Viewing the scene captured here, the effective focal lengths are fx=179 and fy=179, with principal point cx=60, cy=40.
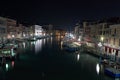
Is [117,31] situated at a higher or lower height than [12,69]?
higher

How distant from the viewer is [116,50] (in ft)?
119

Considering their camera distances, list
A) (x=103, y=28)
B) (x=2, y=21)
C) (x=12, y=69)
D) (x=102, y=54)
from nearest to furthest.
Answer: (x=12, y=69), (x=102, y=54), (x=103, y=28), (x=2, y=21)

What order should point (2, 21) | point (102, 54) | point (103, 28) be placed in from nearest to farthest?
point (102, 54)
point (103, 28)
point (2, 21)

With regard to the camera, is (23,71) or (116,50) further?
(116,50)

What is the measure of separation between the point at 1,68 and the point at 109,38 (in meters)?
24.3

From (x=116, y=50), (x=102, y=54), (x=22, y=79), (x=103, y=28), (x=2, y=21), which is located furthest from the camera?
(x=2, y=21)

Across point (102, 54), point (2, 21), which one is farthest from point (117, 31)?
point (2, 21)

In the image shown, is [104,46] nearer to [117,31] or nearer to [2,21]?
[117,31]

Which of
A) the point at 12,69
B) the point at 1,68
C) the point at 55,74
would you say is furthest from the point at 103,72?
the point at 1,68

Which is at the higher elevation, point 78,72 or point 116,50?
point 116,50

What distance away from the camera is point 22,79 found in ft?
85.4

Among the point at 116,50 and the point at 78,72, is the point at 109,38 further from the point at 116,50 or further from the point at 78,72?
the point at 78,72

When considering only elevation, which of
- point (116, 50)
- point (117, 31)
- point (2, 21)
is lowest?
point (116, 50)

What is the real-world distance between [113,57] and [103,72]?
26.2 ft
